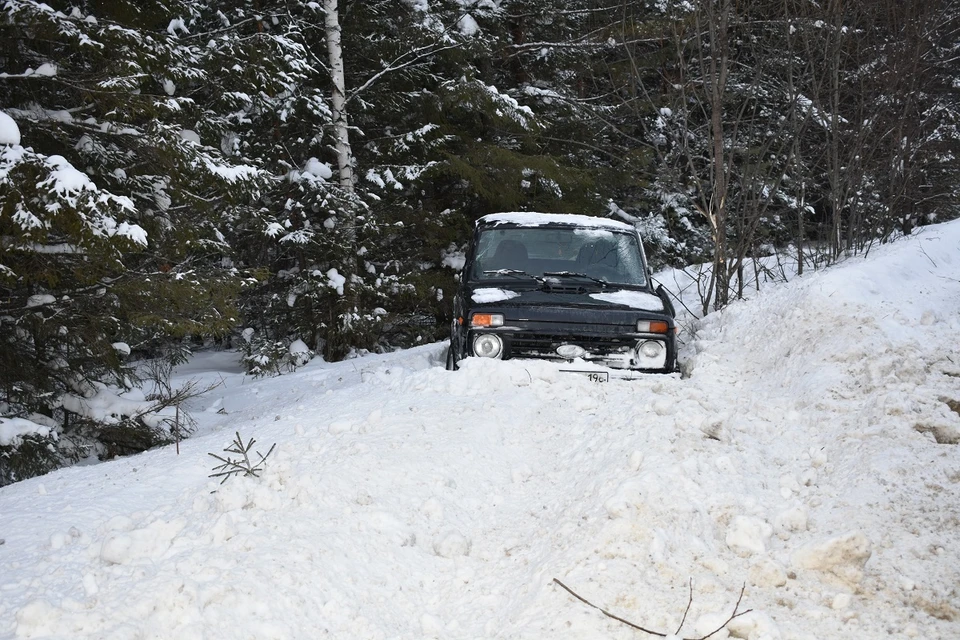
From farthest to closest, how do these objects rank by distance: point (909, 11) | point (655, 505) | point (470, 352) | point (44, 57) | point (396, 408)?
point (909, 11), point (44, 57), point (470, 352), point (396, 408), point (655, 505)

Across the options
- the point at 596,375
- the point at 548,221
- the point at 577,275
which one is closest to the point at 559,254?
the point at 548,221

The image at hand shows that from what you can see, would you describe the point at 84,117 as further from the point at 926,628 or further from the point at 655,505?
the point at 926,628

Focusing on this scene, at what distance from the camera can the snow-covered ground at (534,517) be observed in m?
3.10

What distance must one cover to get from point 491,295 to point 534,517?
109 inches

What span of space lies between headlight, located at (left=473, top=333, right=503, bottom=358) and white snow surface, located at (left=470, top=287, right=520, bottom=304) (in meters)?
0.31

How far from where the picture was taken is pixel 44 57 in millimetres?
7531

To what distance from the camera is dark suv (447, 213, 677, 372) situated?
6.41 metres

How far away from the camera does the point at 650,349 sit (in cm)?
646

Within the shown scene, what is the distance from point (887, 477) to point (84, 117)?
25.2 ft

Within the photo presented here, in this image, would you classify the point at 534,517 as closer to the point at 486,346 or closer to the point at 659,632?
the point at 659,632

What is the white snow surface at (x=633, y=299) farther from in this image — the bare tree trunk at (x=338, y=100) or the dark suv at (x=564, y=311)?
the bare tree trunk at (x=338, y=100)

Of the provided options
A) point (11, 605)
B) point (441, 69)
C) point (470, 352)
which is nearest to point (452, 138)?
point (441, 69)

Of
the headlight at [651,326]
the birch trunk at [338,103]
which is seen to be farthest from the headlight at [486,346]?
the birch trunk at [338,103]

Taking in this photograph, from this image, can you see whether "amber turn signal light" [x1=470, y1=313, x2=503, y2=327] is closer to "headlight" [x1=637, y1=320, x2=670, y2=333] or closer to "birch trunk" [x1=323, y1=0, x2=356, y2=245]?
"headlight" [x1=637, y1=320, x2=670, y2=333]
